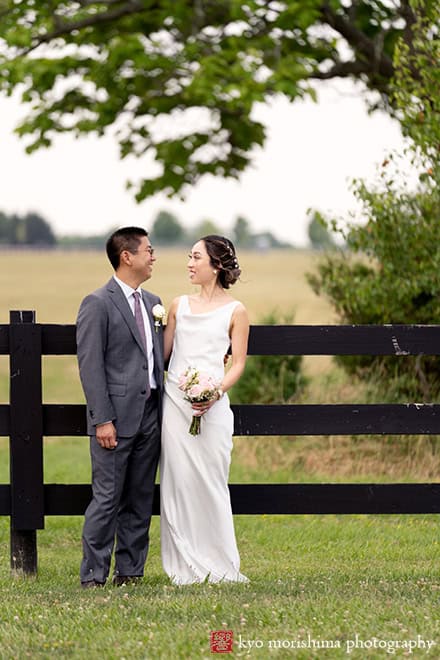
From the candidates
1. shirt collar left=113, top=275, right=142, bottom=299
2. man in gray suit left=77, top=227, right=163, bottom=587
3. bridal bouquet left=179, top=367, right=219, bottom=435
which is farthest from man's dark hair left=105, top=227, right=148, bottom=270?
bridal bouquet left=179, top=367, right=219, bottom=435

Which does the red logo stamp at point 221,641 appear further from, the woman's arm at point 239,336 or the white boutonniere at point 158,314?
the white boutonniere at point 158,314

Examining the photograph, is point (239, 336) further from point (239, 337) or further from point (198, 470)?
point (198, 470)

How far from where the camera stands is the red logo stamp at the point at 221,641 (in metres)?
5.18

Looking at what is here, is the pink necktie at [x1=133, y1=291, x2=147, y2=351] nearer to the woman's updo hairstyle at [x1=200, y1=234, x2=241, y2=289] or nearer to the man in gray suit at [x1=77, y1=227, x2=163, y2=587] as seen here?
the man in gray suit at [x1=77, y1=227, x2=163, y2=587]

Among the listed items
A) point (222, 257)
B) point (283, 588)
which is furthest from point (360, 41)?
point (283, 588)

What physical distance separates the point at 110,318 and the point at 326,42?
1258 cm

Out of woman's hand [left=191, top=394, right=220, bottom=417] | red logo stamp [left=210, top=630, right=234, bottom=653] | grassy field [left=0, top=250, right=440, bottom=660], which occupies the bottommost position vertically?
grassy field [left=0, top=250, right=440, bottom=660]

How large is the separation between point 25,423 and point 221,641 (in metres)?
2.54

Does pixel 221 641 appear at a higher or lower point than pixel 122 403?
lower

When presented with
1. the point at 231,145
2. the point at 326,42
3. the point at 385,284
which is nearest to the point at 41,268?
the point at 231,145

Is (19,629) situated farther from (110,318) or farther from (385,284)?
(385,284)

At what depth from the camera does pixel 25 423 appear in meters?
7.21

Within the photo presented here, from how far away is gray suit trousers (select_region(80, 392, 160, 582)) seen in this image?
685cm

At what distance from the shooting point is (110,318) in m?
6.80
